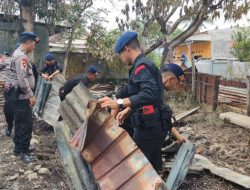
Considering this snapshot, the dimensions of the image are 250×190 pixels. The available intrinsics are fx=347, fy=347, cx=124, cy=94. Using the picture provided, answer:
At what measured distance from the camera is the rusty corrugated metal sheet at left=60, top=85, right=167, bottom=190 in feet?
8.31

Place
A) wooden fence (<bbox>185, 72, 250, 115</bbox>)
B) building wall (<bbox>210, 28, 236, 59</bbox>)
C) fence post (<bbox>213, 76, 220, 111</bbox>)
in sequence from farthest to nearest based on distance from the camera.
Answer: building wall (<bbox>210, 28, 236, 59</bbox>) < fence post (<bbox>213, 76, 220, 111</bbox>) < wooden fence (<bbox>185, 72, 250, 115</bbox>)

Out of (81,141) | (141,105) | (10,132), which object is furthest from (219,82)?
(81,141)

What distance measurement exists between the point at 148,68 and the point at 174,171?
1159 millimetres

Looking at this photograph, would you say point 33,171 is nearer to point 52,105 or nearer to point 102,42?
point 52,105

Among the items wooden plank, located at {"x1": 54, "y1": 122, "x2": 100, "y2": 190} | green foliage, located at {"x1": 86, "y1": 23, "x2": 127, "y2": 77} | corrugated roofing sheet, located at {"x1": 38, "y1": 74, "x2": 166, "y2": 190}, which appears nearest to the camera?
corrugated roofing sheet, located at {"x1": 38, "y1": 74, "x2": 166, "y2": 190}

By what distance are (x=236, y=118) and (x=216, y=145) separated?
55.0 inches

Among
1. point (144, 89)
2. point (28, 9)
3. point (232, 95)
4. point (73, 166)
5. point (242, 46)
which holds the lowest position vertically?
point (73, 166)

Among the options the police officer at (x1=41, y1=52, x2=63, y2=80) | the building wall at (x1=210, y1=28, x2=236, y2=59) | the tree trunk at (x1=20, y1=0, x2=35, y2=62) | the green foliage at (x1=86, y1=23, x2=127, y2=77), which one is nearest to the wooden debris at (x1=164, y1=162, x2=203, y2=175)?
the police officer at (x1=41, y1=52, x2=63, y2=80)

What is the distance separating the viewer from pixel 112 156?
2.70 meters

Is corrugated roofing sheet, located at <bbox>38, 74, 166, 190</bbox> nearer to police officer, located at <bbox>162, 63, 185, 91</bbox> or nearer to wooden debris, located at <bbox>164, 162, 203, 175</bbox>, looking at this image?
police officer, located at <bbox>162, 63, 185, 91</bbox>

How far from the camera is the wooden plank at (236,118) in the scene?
677cm

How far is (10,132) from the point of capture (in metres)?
6.17

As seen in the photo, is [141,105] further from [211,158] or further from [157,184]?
[211,158]

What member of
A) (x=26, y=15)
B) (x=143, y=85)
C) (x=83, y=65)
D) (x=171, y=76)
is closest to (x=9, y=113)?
(x=171, y=76)
